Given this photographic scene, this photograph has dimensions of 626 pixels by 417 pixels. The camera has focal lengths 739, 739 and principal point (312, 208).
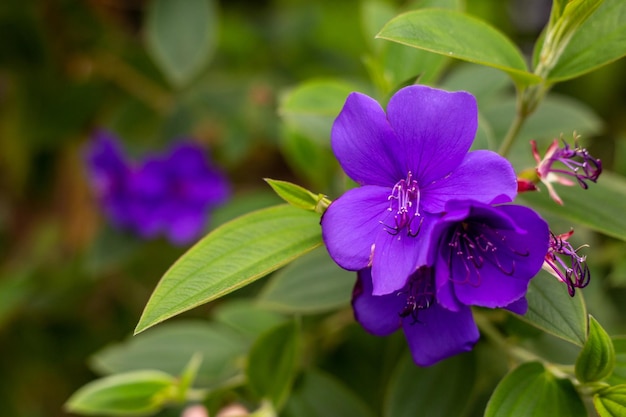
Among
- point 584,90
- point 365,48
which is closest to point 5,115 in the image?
point 365,48

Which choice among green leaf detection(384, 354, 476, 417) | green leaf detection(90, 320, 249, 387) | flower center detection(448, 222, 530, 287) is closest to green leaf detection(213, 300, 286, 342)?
green leaf detection(90, 320, 249, 387)

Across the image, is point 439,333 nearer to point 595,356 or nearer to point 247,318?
point 595,356

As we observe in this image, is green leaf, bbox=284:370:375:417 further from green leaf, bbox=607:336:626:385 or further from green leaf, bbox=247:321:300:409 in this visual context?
green leaf, bbox=607:336:626:385

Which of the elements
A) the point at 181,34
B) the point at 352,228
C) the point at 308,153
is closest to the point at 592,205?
the point at 352,228

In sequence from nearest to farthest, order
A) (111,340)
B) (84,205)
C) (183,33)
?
(183,33), (111,340), (84,205)

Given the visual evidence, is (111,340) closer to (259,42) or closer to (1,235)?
→ (1,235)
